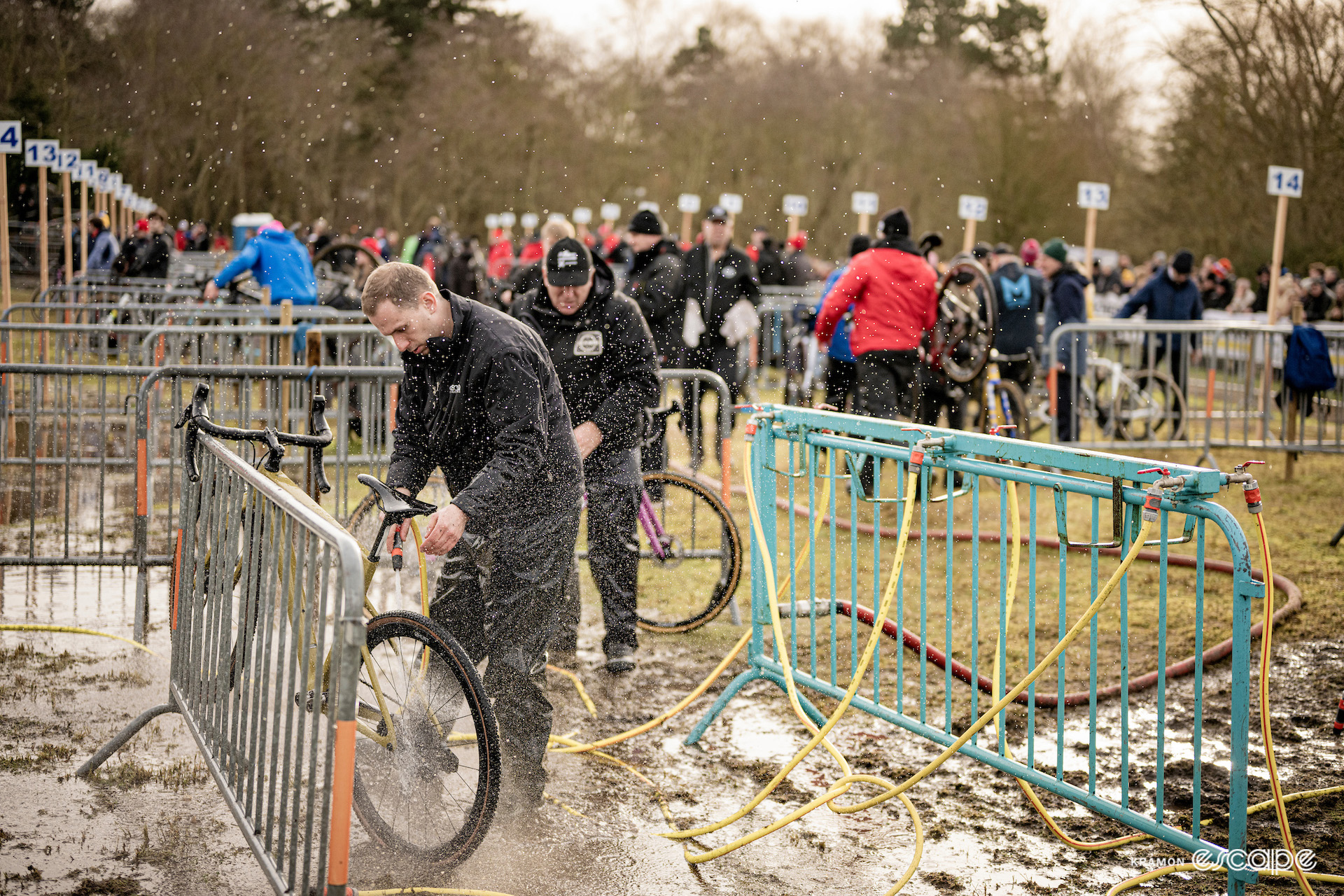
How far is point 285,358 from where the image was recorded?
1027 centimetres

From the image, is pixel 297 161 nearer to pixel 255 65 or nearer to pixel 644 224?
pixel 255 65

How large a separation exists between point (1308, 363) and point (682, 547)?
668 cm

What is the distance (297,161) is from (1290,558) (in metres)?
25.7

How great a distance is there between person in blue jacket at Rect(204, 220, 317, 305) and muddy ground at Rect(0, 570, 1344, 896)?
742 cm

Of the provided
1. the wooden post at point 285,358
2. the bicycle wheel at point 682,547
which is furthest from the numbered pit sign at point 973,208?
the bicycle wheel at point 682,547

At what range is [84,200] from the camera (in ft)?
55.5

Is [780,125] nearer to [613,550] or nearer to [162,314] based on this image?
[162,314]

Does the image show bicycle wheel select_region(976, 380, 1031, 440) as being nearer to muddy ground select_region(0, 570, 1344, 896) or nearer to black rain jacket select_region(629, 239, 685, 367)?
black rain jacket select_region(629, 239, 685, 367)

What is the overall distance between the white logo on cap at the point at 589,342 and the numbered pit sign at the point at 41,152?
33.5 feet

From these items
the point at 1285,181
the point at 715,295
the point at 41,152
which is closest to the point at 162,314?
the point at 41,152

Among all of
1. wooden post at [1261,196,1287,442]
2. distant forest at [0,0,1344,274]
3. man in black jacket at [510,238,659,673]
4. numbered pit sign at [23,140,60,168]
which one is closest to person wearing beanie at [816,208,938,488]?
man in black jacket at [510,238,659,673]

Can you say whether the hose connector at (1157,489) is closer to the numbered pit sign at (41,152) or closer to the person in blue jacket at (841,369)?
the person in blue jacket at (841,369)

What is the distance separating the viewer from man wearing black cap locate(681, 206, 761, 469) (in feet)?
35.3

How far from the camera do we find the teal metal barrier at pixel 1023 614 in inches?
140
